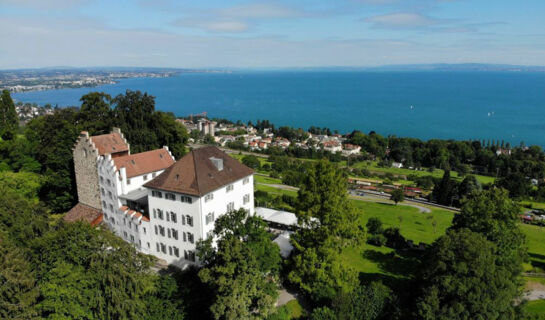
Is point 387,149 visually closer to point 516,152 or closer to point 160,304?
point 516,152

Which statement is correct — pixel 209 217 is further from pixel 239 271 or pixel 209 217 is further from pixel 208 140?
pixel 208 140

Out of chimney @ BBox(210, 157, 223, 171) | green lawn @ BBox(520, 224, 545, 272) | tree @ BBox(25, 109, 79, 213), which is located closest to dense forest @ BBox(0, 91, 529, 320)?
chimney @ BBox(210, 157, 223, 171)

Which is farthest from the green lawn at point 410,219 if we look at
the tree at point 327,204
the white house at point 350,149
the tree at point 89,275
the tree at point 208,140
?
the tree at point 208,140

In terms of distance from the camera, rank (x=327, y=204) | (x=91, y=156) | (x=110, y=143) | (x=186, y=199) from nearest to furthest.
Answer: (x=327, y=204), (x=186, y=199), (x=91, y=156), (x=110, y=143)

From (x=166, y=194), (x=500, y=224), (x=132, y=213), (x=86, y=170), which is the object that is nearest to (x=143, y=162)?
(x=132, y=213)

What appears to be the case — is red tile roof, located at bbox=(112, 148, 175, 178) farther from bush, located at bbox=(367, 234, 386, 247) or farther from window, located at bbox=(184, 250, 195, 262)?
bush, located at bbox=(367, 234, 386, 247)

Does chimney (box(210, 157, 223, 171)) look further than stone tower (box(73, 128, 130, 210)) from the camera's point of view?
No
